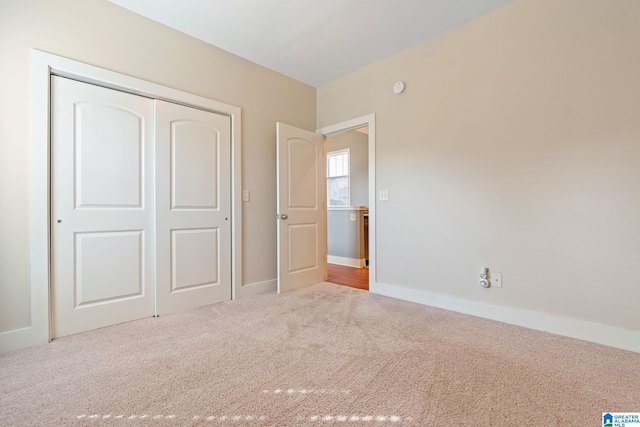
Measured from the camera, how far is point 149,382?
1492mm

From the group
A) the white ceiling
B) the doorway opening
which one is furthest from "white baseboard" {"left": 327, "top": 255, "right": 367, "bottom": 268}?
the white ceiling

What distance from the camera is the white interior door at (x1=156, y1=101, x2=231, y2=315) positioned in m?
2.53

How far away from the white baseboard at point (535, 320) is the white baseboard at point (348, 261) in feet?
6.10

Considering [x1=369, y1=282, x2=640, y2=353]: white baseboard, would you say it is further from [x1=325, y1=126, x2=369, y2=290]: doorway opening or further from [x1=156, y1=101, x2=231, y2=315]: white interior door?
[x1=156, y1=101, x2=231, y2=315]: white interior door

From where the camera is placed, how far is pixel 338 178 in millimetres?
5785

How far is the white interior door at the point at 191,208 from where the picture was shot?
253 cm

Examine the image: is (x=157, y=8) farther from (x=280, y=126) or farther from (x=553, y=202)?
(x=553, y=202)

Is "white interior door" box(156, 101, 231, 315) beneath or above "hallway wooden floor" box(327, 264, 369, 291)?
above

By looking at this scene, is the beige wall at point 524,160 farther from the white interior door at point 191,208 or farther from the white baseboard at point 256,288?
the white interior door at point 191,208

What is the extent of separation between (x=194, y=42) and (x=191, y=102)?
600 mm

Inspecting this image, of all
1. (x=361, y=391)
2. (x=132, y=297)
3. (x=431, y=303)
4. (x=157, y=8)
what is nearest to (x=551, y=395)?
(x=361, y=391)
